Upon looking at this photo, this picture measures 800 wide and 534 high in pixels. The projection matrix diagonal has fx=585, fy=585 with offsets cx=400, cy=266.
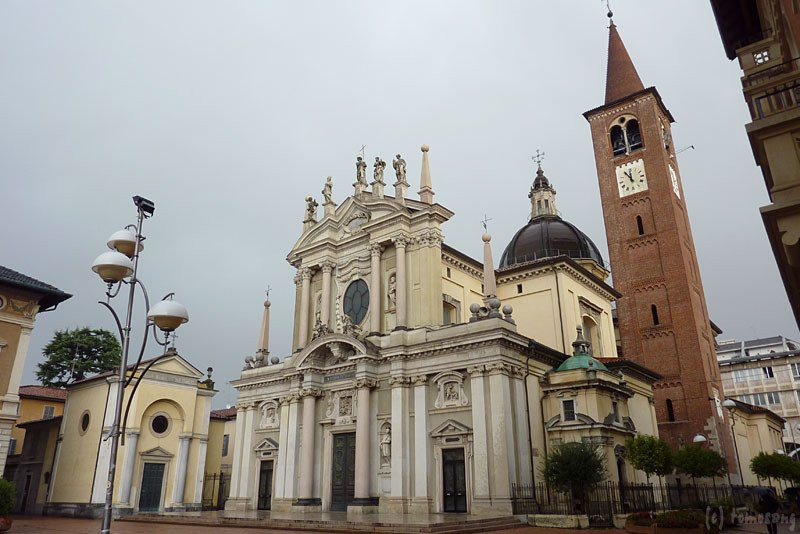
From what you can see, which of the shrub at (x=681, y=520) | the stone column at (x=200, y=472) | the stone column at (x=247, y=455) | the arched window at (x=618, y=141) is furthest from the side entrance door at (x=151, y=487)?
the arched window at (x=618, y=141)

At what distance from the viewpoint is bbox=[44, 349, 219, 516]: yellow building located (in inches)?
1139

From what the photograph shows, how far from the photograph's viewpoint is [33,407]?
122 feet

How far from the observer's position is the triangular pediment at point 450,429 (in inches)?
904

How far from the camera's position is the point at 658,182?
126 feet

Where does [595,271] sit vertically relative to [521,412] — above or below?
above

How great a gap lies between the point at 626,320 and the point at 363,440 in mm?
20770

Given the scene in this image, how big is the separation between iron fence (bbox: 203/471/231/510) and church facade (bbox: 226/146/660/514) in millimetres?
6041

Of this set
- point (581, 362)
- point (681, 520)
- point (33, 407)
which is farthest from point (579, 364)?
point (33, 407)

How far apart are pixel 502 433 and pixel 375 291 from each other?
9.22m

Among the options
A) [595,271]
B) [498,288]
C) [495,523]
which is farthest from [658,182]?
[495,523]

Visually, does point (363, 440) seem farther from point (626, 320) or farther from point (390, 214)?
point (626, 320)

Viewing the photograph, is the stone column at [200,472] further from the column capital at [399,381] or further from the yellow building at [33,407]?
the column capital at [399,381]

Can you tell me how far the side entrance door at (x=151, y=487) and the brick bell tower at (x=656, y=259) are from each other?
1106 inches

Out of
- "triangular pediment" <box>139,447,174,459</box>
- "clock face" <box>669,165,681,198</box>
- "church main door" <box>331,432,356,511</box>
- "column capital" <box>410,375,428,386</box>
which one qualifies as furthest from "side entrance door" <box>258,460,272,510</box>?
"clock face" <box>669,165,681,198</box>
